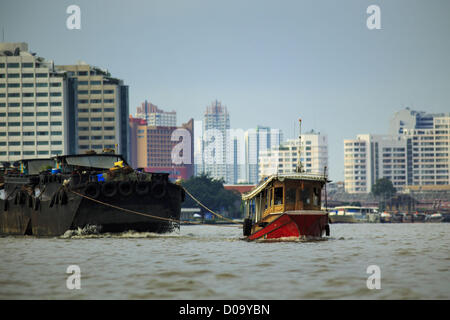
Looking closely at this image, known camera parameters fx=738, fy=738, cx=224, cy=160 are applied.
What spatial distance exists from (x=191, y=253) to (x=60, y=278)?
10511 millimetres

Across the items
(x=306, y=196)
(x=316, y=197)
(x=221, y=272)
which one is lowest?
(x=221, y=272)

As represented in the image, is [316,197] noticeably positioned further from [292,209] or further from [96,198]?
[96,198]

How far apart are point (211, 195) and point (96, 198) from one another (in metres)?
140

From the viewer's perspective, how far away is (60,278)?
2403cm

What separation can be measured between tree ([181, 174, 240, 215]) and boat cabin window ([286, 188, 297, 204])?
465 ft

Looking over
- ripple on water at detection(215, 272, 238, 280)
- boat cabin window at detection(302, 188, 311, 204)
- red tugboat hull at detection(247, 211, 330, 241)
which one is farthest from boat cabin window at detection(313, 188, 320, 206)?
ripple on water at detection(215, 272, 238, 280)

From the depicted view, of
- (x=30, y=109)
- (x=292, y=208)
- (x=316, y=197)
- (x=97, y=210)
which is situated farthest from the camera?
(x=30, y=109)

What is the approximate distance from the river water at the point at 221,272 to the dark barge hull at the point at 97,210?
669cm

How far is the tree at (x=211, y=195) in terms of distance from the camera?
602 feet

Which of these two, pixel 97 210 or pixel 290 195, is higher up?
pixel 290 195

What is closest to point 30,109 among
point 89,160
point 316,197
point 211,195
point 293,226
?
point 211,195

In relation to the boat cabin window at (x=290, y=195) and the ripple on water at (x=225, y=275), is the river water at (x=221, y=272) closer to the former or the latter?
the ripple on water at (x=225, y=275)

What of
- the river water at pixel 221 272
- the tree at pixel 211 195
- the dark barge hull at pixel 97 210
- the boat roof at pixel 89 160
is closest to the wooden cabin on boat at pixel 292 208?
the river water at pixel 221 272

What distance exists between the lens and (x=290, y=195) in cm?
4000
